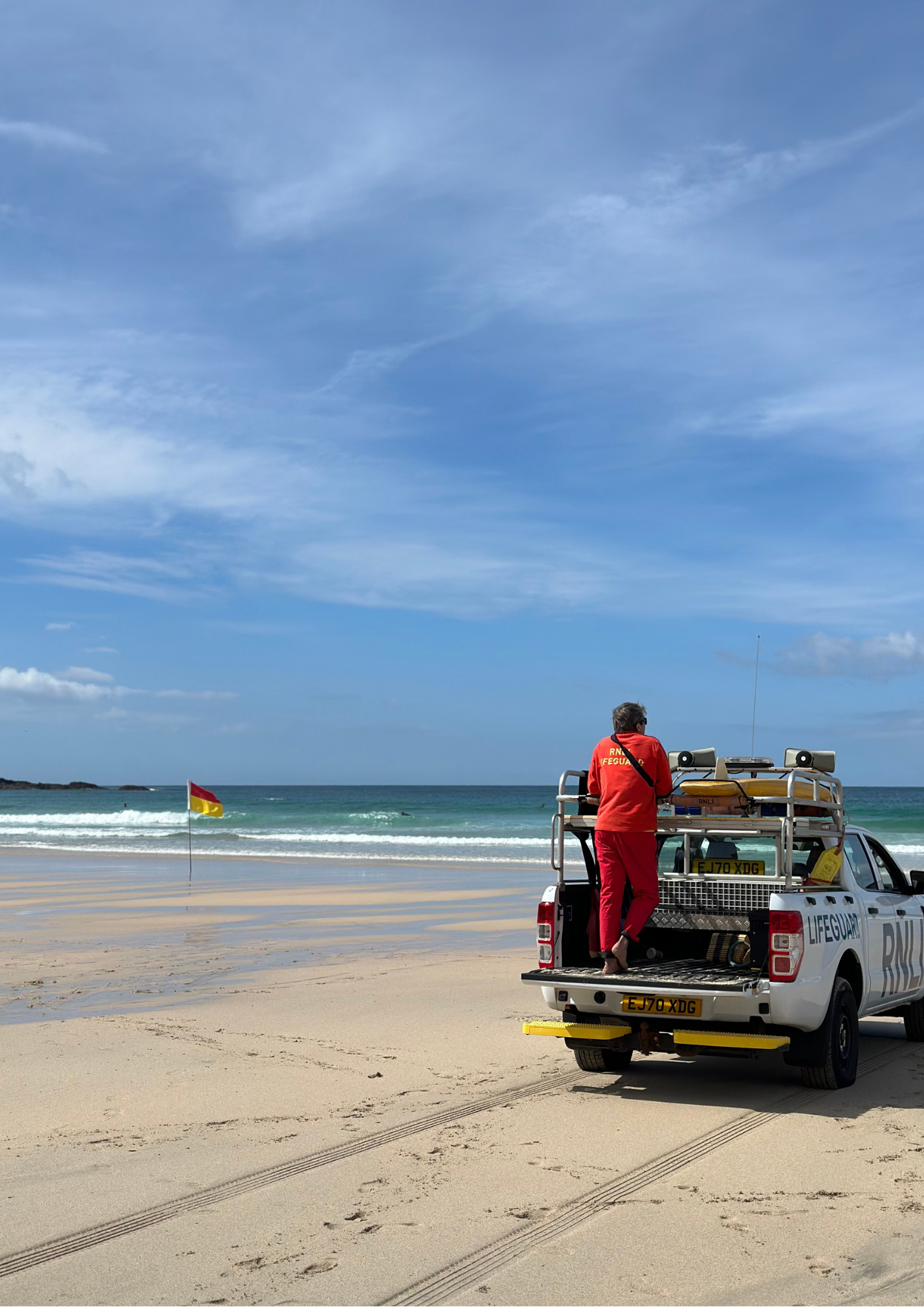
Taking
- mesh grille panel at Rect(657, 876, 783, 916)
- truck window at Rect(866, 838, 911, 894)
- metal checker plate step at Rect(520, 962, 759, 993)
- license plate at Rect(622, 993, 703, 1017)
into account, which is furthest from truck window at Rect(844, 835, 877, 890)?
license plate at Rect(622, 993, 703, 1017)

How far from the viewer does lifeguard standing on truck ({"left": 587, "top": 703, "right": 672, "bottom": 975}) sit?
770 centimetres

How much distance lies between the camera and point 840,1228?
4.97 meters

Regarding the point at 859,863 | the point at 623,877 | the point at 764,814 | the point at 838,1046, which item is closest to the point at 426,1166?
the point at 623,877

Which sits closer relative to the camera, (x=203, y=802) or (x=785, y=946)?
(x=785, y=946)

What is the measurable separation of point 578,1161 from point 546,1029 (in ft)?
5.69

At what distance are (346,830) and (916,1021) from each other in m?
45.5

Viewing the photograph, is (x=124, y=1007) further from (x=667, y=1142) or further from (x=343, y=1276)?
(x=343, y=1276)

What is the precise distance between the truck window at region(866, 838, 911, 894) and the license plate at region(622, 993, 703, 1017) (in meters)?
2.43

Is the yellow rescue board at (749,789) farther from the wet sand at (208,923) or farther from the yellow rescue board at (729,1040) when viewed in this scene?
the wet sand at (208,923)

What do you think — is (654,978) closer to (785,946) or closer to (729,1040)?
(729,1040)

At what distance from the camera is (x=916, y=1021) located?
9422 millimetres

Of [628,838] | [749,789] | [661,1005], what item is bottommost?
[661,1005]

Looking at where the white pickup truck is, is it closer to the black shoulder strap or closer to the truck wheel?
the truck wheel

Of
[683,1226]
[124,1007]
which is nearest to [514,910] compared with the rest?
[124,1007]
